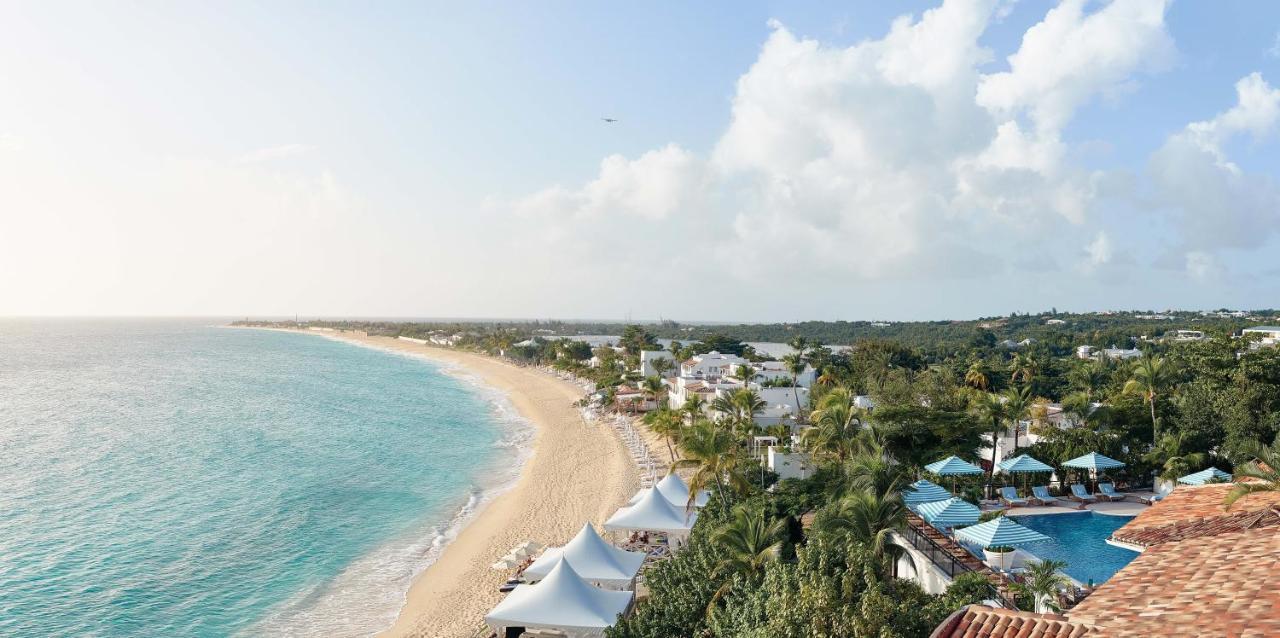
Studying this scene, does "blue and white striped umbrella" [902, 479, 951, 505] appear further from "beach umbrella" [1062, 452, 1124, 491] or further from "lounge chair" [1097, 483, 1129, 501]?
"lounge chair" [1097, 483, 1129, 501]

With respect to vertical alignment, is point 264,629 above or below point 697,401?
below

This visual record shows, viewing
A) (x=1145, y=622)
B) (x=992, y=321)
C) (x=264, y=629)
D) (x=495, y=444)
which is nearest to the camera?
(x=1145, y=622)

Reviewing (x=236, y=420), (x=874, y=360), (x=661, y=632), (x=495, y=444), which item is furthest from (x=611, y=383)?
(x=661, y=632)

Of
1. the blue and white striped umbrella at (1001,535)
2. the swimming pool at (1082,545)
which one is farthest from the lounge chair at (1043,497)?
the blue and white striped umbrella at (1001,535)

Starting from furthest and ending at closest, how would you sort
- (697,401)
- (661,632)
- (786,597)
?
1. (697,401)
2. (661,632)
3. (786,597)

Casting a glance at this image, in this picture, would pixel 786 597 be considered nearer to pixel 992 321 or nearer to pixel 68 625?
pixel 68 625

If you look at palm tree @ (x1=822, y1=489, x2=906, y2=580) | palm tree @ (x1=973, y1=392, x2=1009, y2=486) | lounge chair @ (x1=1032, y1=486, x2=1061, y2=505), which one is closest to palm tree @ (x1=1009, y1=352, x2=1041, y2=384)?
palm tree @ (x1=973, y1=392, x2=1009, y2=486)
